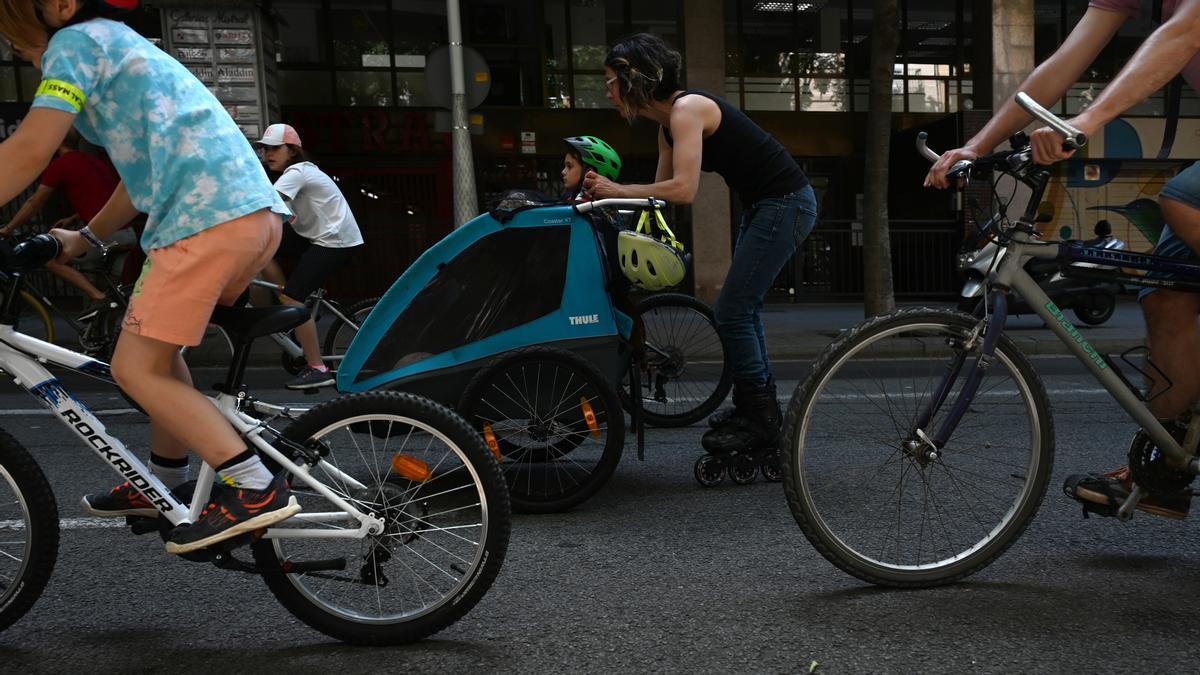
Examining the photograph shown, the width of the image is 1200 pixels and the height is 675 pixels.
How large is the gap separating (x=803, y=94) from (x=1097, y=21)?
51.8 feet

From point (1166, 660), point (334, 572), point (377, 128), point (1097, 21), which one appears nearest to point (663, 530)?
point (334, 572)

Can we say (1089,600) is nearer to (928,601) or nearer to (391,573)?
(928,601)

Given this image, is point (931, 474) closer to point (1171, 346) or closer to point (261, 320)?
point (1171, 346)

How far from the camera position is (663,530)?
3.43m

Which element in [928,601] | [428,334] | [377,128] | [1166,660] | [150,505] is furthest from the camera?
[377,128]

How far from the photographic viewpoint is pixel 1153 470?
2.73 m

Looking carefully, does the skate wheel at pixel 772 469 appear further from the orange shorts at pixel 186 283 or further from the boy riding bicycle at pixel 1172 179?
the orange shorts at pixel 186 283

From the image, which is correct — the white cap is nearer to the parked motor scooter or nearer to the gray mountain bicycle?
the gray mountain bicycle

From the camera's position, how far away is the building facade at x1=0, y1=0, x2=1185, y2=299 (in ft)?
50.9

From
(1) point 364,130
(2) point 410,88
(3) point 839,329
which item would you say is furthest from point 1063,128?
(2) point 410,88

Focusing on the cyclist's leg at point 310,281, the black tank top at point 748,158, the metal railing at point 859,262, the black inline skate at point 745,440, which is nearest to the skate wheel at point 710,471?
the black inline skate at point 745,440

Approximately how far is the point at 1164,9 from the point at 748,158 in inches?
64.4

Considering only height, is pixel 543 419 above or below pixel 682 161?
below

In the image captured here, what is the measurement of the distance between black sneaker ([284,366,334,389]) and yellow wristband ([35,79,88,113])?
3.83m
